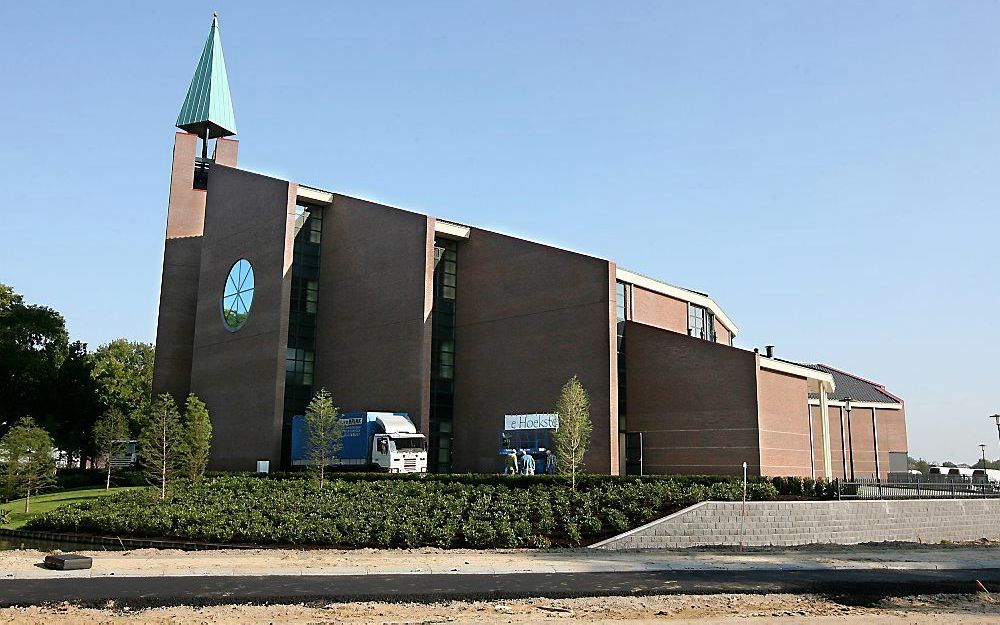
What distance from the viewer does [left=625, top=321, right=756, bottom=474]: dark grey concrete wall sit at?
1580 inches

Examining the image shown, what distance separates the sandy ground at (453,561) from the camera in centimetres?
1942

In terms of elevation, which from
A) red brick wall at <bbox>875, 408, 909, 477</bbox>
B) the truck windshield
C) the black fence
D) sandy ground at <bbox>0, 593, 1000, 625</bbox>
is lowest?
sandy ground at <bbox>0, 593, 1000, 625</bbox>

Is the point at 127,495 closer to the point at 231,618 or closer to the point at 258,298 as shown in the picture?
the point at 258,298

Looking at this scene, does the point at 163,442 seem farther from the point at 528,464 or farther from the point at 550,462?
the point at 550,462

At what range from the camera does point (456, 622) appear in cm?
1399

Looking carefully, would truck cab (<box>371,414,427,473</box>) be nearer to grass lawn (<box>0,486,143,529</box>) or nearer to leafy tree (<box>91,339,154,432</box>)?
grass lawn (<box>0,486,143,529</box>)

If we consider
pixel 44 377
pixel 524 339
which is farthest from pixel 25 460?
pixel 524 339

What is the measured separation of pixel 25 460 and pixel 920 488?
45183 mm

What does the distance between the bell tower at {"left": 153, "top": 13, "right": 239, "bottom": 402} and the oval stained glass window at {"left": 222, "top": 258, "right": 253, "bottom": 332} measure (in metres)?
7.62

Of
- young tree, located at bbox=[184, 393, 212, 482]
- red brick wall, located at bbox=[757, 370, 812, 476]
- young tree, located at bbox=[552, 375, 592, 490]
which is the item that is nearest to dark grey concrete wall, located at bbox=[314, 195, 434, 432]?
young tree, located at bbox=[184, 393, 212, 482]

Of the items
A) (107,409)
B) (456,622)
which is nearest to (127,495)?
(456,622)

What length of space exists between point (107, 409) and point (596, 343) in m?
44.9

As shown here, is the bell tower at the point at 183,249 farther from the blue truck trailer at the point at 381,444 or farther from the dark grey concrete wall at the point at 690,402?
the dark grey concrete wall at the point at 690,402

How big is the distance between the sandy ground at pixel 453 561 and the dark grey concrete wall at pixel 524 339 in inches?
631
